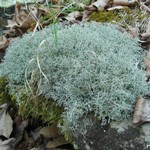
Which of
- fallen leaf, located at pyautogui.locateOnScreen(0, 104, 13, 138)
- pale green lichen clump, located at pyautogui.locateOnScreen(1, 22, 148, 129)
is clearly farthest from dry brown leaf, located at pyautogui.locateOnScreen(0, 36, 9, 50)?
fallen leaf, located at pyautogui.locateOnScreen(0, 104, 13, 138)

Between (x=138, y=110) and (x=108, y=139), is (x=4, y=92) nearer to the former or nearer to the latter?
(x=108, y=139)

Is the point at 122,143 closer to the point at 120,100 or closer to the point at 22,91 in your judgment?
the point at 120,100

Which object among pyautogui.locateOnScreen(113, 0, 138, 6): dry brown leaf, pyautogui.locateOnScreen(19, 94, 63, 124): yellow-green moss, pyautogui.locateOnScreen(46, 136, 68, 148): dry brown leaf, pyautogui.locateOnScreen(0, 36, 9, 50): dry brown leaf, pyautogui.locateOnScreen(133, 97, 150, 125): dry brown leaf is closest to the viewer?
pyautogui.locateOnScreen(133, 97, 150, 125): dry brown leaf

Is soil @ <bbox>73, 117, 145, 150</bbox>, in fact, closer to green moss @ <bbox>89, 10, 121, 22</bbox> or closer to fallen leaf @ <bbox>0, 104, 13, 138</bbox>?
fallen leaf @ <bbox>0, 104, 13, 138</bbox>

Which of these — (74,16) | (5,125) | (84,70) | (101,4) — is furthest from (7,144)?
(101,4)

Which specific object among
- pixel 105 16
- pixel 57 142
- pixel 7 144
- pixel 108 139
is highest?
pixel 105 16

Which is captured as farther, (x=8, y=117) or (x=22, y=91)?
(x=8, y=117)

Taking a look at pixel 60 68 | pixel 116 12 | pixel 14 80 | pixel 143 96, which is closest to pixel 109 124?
pixel 143 96
